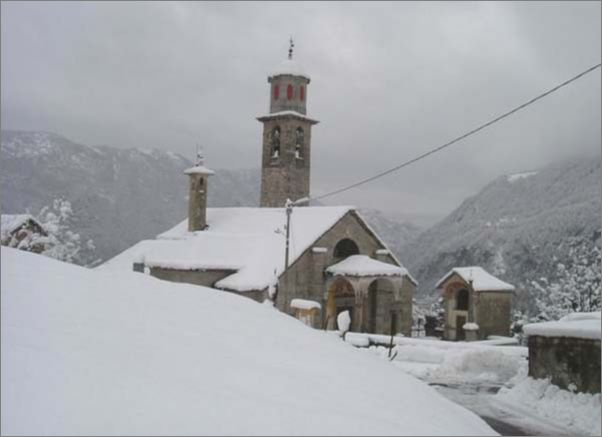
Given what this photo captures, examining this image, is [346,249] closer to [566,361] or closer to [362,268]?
[362,268]

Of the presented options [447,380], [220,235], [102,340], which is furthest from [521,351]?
[220,235]

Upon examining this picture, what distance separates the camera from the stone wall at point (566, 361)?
10.5 m

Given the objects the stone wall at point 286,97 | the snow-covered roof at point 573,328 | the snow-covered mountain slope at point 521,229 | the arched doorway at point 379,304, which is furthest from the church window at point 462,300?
the snow-covered roof at point 573,328

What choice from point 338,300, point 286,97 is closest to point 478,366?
point 338,300

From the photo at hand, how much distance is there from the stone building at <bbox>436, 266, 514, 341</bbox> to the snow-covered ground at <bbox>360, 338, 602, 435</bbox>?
589 inches

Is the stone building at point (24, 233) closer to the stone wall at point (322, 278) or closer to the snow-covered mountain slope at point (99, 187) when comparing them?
the stone wall at point (322, 278)

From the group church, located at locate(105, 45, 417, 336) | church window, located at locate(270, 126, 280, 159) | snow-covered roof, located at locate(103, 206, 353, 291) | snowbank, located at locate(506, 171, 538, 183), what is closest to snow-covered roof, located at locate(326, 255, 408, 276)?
church, located at locate(105, 45, 417, 336)

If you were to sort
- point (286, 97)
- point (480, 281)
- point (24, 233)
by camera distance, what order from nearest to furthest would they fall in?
point (480, 281) < point (24, 233) < point (286, 97)

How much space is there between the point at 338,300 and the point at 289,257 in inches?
184

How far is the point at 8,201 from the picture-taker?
95312 millimetres

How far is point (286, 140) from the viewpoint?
126ft

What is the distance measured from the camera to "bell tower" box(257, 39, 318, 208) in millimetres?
38406

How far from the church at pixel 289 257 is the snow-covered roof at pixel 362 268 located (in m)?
0.05

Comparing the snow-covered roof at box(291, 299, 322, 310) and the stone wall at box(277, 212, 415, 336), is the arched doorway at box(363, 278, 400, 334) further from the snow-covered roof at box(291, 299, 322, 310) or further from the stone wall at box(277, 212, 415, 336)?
the snow-covered roof at box(291, 299, 322, 310)
